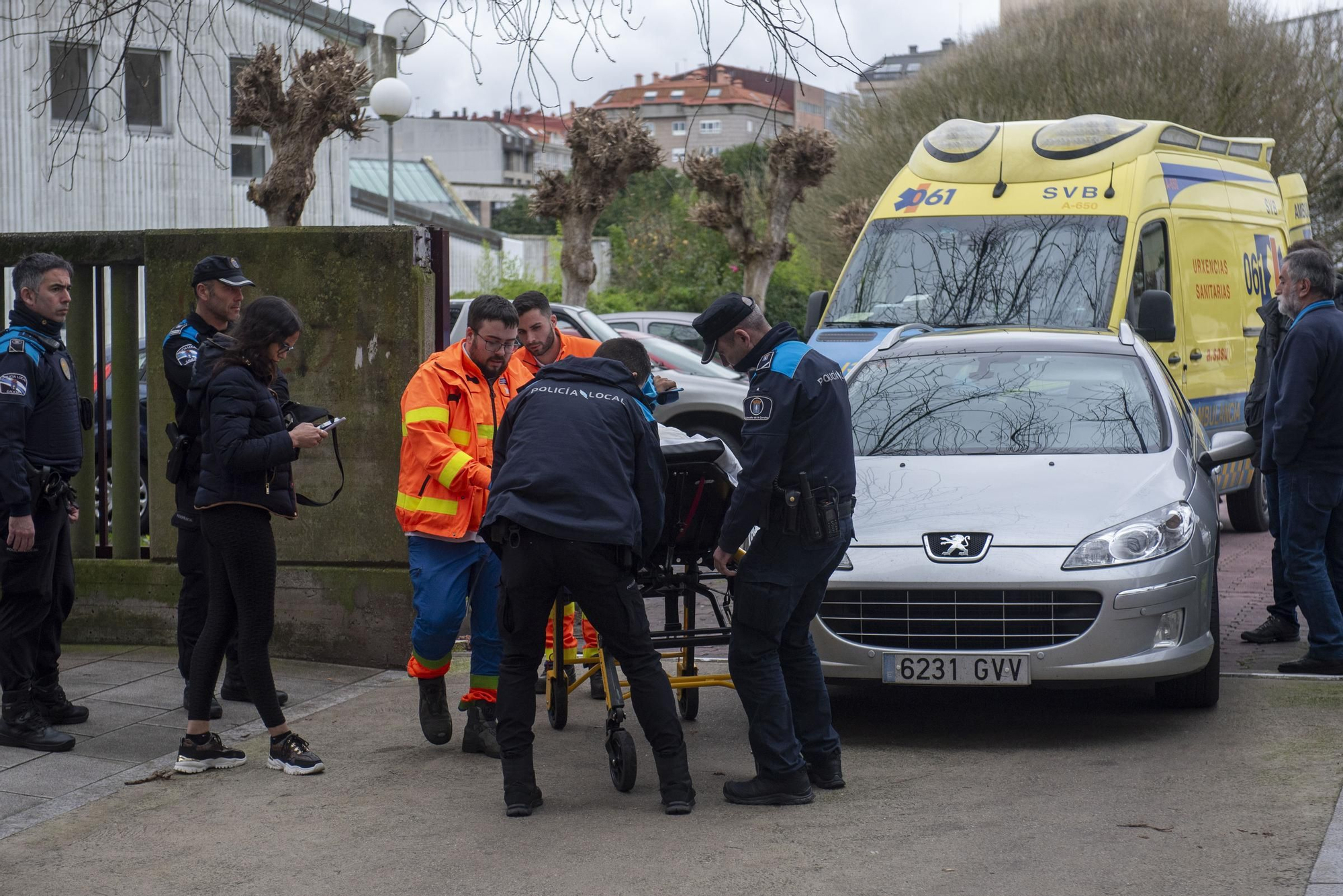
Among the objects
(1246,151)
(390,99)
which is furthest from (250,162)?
(1246,151)

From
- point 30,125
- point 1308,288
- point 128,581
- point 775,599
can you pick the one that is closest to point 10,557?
Answer: point 128,581

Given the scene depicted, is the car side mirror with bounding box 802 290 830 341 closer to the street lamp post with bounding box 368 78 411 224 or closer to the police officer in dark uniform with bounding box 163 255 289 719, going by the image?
the street lamp post with bounding box 368 78 411 224

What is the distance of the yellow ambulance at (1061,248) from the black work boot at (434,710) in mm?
4934

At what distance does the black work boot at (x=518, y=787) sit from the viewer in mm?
5148

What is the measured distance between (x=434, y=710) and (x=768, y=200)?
2284 centimetres

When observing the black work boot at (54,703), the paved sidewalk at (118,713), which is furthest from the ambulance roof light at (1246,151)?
the black work boot at (54,703)

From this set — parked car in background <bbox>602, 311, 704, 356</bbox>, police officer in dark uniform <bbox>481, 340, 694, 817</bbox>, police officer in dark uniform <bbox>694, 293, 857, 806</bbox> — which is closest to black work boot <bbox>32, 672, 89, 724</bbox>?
police officer in dark uniform <bbox>481, 340, 694, 817</bbox>

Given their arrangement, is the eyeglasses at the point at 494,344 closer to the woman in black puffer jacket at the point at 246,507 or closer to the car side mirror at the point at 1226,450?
the woman in black puffer jacket at the point at 246,507

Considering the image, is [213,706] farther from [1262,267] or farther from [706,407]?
[1262,267]

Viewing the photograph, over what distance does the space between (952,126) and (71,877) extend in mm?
9012

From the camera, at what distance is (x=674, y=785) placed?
5.13 meters

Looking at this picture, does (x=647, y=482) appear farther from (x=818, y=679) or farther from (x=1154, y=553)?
(x=1154, y=553)

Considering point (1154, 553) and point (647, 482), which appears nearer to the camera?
point (647, 482)

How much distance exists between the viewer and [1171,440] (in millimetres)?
6664
